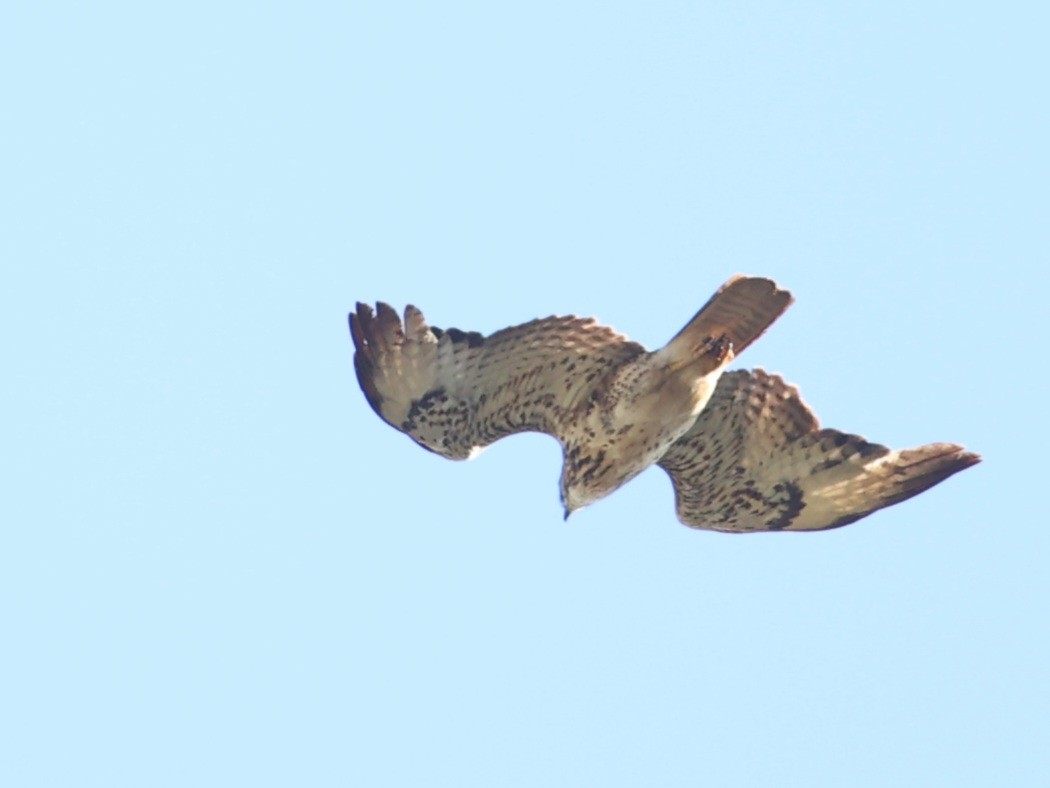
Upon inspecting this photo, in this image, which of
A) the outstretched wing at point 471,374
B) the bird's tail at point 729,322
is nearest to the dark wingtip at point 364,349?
the outstretched wing at point 471,374

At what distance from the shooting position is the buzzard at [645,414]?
12.1 meters

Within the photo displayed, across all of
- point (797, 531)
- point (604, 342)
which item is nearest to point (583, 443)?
point (604, 342)

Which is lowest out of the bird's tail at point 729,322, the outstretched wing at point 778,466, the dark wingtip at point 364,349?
the outstretched wing at point 778,466

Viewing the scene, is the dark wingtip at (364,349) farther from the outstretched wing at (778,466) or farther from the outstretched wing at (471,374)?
the outstretched wing at (778,466)

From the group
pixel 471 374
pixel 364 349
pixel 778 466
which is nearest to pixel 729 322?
pixel 778 466

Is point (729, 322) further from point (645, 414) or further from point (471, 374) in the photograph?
point (471, 374)

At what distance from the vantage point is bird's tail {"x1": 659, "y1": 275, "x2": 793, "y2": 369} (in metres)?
11.8

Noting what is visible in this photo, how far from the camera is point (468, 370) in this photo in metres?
12.4

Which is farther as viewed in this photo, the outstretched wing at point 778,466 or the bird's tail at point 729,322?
the outstretched wing at point 778,466

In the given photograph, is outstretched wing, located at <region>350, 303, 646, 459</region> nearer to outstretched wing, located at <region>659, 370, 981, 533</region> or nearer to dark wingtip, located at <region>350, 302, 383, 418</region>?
dark wingtip, located at <region>350, 302, 383, 418</region>

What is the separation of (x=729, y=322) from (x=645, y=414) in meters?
0.76

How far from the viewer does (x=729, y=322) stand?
39.3ft

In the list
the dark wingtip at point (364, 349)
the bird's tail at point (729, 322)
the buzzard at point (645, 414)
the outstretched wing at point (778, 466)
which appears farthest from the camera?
the dark wingtip at point (364, 349)

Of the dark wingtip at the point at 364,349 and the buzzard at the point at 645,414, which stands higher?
the dark wingtip at the point at 364,349
